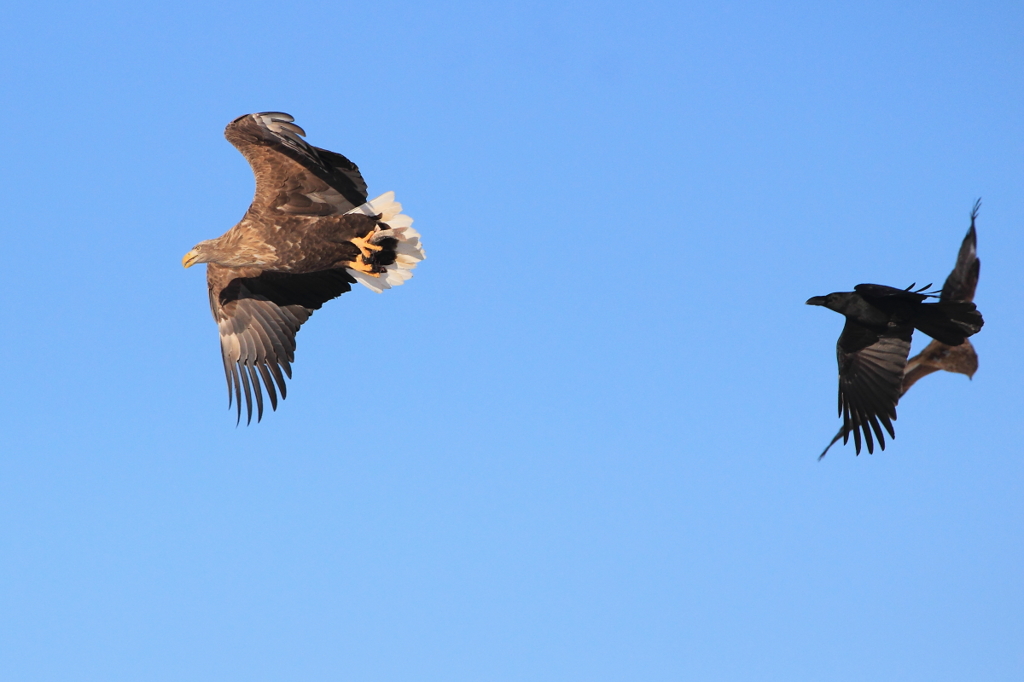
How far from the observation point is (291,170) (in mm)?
8492

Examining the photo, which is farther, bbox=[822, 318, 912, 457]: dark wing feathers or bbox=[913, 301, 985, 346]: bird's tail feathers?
bbox=[822, 318, 912, 457]: dark wing feathers

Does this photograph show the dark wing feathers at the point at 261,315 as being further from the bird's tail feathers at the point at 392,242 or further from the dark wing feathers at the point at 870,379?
the dark wing feathers at the point at 870,379

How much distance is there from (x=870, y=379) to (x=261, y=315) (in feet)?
17.9

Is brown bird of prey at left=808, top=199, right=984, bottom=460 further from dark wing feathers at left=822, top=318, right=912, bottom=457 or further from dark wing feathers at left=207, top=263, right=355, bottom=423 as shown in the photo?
dark wing feathers at left=207, top=263, right=355, bottom=423

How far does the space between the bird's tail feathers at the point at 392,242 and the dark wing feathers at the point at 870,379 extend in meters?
3.73

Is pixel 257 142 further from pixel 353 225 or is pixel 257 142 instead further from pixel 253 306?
pixel 253 306

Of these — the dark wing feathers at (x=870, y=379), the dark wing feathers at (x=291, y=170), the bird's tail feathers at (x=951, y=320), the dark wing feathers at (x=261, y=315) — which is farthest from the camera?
the dark wing feathers at (x=261, y=315)

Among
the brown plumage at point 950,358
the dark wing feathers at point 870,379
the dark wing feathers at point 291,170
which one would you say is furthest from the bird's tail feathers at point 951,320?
the dark wing feathers at point 291,170

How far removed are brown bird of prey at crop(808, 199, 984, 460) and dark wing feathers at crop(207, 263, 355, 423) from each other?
4.45 m

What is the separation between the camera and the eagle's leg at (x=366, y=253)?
29.1ft

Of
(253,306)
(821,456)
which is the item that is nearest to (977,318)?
(821,456)

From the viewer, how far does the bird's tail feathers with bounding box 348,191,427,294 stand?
29.1 ft

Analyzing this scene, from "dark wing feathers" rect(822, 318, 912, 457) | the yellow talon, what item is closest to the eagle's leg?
the yellow talon

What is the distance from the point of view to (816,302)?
8.79 metres
